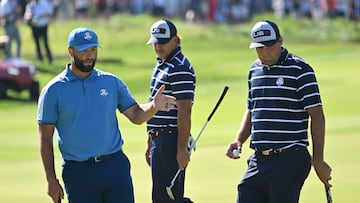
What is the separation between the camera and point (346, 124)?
65.6ft

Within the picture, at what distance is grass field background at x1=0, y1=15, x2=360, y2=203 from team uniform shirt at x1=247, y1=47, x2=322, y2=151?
309 cm

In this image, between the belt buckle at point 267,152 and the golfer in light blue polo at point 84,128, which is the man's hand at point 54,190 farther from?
the belt buckle at point 267,152

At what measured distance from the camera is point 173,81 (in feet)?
31.5

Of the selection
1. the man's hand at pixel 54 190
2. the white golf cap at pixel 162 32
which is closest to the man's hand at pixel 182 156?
the white golf cap at pixel 162 32

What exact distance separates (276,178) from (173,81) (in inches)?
62.7

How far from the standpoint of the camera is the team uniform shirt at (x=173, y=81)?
958 cm

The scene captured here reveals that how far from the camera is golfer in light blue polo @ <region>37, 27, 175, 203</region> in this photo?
8148 millimetres

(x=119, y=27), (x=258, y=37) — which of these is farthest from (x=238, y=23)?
(x=258, y=37)

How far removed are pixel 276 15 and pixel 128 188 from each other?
37.8 m

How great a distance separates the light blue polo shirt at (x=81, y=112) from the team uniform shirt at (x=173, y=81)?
1405 millimetres

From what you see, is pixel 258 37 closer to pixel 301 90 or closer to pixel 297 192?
pixel 301 90

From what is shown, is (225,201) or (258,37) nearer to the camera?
(258,37)

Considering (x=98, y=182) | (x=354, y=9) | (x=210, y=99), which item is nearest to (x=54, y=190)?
(x=98, y=182)

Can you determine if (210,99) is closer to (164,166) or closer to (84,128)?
→ (164,166)
